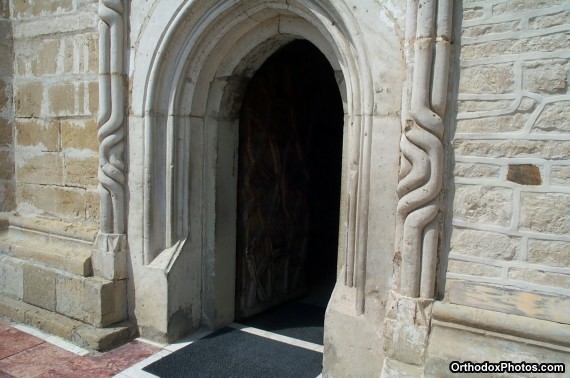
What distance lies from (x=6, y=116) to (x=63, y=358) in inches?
85.7

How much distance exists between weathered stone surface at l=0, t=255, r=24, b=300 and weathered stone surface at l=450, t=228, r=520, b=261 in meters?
3.37

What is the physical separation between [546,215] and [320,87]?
286cm

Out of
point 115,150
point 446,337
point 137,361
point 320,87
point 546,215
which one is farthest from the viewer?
point 320,87

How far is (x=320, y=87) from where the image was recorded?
466cm

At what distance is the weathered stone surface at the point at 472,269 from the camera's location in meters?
2.28

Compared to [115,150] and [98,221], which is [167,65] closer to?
[115,150]

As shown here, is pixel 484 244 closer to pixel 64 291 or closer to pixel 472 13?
pixel 472 13

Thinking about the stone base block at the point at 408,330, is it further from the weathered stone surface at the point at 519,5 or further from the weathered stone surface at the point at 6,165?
the weathered stone surface at the point at 6,165

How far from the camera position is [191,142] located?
3.43m

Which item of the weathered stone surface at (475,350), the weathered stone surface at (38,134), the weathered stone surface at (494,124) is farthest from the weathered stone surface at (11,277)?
the weathered stone surface at (494,124)

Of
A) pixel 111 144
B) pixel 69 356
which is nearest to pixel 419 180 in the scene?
pixel 111 144

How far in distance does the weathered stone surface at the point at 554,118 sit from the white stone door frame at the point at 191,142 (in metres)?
1.17

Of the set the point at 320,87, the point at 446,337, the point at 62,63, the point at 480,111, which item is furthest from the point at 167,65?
the point at 446,337

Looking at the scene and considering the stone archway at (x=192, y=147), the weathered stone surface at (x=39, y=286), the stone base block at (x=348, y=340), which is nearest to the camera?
the stone base block at (x=348, y=340)
